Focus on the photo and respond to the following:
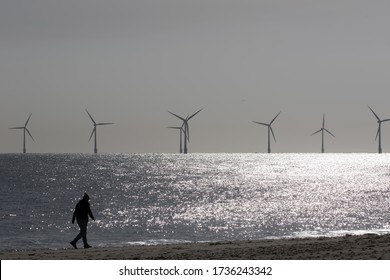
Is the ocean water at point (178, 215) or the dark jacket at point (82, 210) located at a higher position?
the dark jacket at point (82, 210)

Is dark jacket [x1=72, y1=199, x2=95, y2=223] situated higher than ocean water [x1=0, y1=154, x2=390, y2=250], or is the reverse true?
dark jacket [x1=72, y1=199, x2=95, y2=223]

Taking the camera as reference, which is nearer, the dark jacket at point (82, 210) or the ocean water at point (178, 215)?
the dark jacket at point (82, 210)

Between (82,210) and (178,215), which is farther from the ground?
(82,210)

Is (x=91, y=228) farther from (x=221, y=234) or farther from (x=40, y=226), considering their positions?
(x=221, y=234)

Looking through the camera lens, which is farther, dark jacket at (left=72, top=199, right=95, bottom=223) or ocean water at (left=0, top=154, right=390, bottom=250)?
ocean water at (left=0, top=154, right=390, bottom=250)

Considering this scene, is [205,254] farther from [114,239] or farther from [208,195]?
[208,195]

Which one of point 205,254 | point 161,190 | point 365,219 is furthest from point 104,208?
point 205,254

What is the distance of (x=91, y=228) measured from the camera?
197ft

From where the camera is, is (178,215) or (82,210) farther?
(178,215)

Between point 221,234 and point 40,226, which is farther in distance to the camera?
point 40,226
